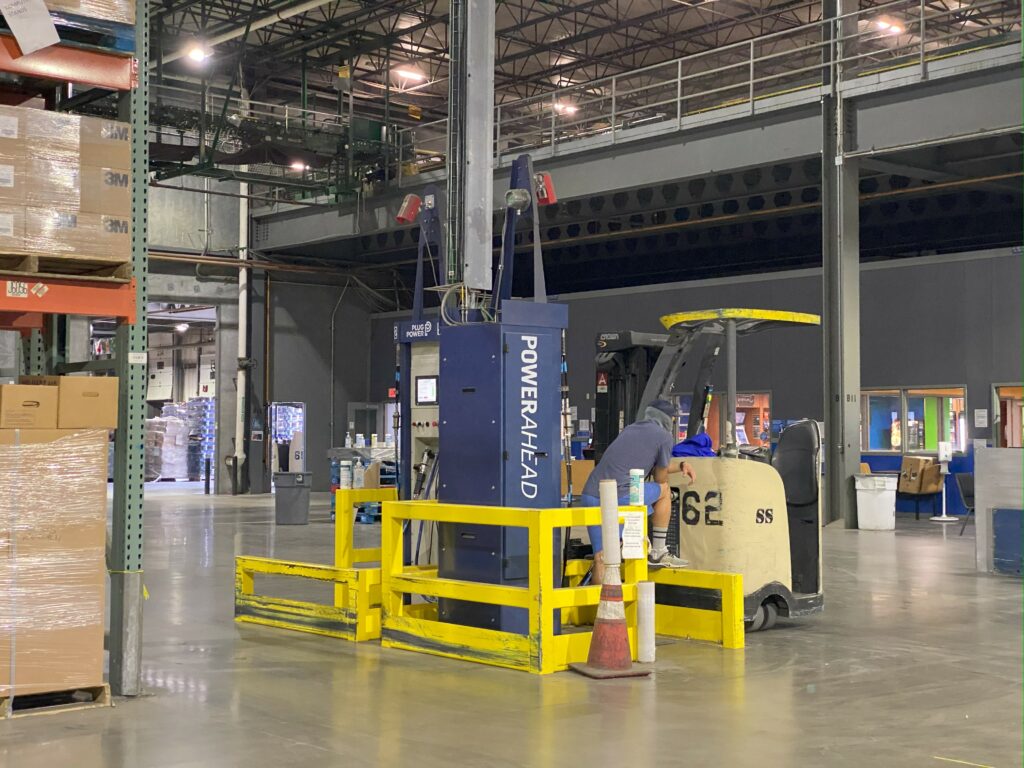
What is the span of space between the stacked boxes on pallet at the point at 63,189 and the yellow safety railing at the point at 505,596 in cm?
266

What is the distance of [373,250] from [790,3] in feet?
35.3

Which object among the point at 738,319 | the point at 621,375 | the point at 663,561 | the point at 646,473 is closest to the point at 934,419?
the point at 621,375

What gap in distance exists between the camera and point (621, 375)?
1208 centimetres

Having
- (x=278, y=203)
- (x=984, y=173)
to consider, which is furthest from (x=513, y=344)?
(x=278, y=203)

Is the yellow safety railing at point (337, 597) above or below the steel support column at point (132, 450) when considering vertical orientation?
below

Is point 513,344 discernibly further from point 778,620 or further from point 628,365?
point 628,365

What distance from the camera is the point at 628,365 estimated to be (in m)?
12.0

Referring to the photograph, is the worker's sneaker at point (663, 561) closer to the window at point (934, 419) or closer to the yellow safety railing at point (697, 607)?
the yellow safety railing at point (697, 607)

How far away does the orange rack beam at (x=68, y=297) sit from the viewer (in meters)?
5.99

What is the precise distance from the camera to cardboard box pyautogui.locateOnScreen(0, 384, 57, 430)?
591 centimetres

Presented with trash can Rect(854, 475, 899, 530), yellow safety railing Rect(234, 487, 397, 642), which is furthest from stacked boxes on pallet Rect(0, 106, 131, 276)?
trash can Rect(854, 475, 899, 530)

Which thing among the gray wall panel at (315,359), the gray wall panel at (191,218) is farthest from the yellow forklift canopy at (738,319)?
the gray wall panel at (315,359)

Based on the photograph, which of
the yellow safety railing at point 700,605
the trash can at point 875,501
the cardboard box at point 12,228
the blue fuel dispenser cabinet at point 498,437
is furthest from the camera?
the trash can at point 875,501

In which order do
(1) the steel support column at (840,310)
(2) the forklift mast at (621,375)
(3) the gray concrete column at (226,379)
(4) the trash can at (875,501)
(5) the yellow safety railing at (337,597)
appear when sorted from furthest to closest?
(3) the gray concrete column at (226,379) < (1) the steel support column at (840,310) < (4) the trash can at (875,501) < (2) the forklift mast at (621,375) < (5) the yellow safety railing at (337,597)
